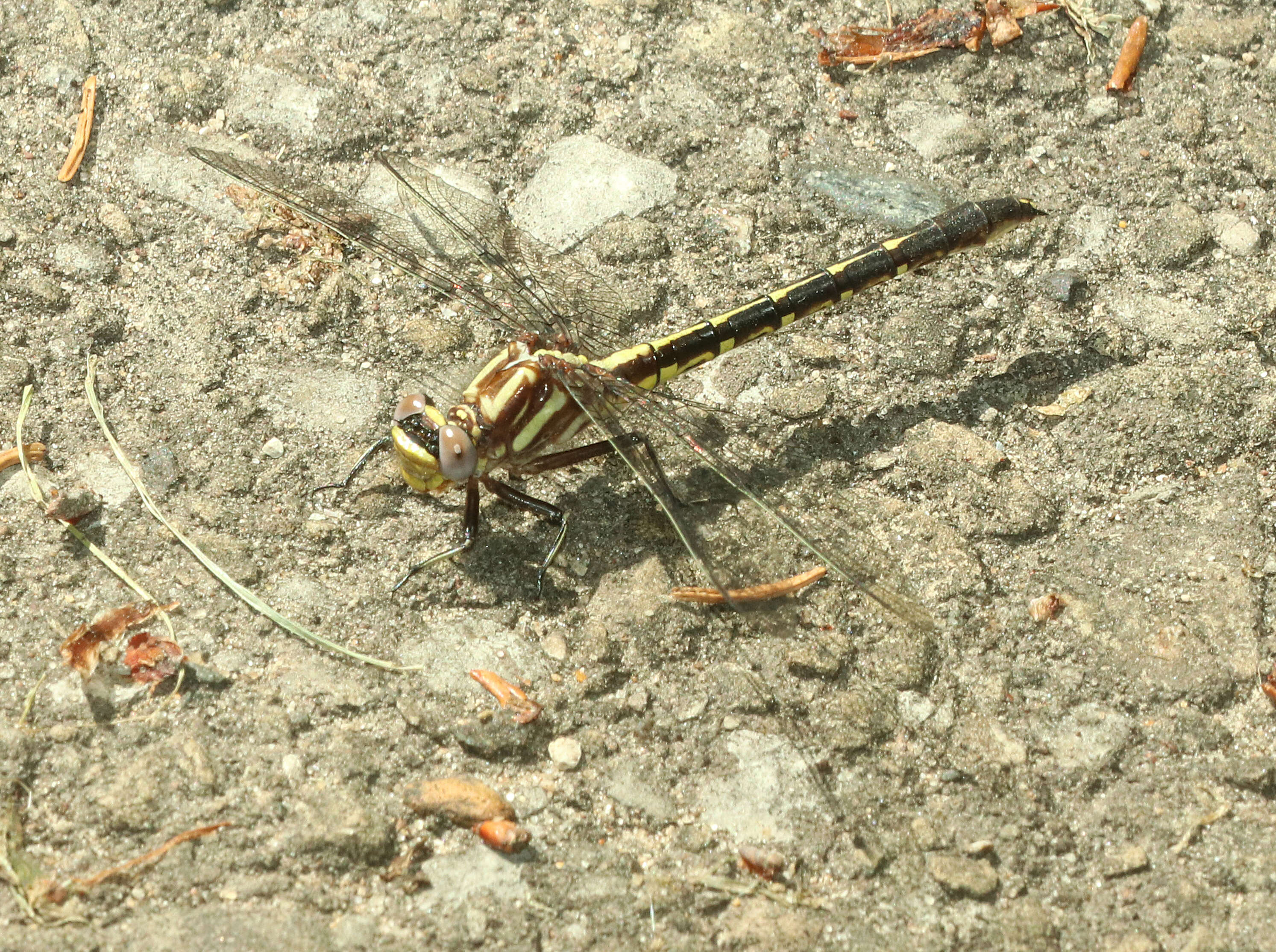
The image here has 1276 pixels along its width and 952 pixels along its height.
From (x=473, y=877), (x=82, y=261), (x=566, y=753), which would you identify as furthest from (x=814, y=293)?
(x=82, y=261)

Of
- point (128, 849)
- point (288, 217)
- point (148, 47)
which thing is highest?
point (148, 47)

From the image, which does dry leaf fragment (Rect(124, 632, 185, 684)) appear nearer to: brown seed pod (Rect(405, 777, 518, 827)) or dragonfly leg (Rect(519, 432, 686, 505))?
brown seed pod (Rect(405, 777, 518, 827))

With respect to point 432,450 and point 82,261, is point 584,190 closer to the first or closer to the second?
point 432,450

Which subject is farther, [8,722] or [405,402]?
[405,402]

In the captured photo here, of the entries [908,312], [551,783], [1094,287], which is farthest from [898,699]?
[1094,287]

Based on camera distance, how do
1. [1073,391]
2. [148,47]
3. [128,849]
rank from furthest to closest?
[148,47] → [1073,391] → [128,849]

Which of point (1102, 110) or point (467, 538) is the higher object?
point (1102, 110)

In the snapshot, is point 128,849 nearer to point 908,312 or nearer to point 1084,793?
point 1084,793
